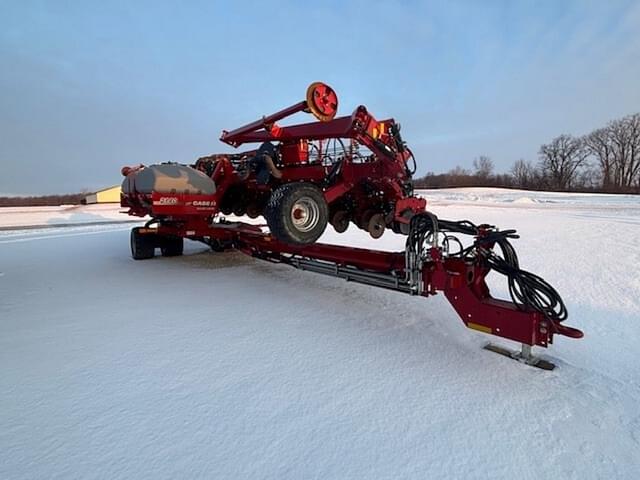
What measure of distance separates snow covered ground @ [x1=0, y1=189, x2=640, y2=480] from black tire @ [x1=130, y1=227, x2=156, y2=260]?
8.44 ft

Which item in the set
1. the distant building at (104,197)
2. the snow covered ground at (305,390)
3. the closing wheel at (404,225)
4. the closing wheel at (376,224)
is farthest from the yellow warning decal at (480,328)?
the distant building at (104,197)

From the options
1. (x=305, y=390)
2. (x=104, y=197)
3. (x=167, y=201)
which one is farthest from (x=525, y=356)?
(x=104, y=197)

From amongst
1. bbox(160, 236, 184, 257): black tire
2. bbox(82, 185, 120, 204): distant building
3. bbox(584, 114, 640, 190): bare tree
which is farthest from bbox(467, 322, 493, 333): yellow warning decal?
bbox(584, 114, 640, 190): bare tree

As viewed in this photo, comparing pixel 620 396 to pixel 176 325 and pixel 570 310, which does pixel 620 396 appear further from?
pixel 176 325

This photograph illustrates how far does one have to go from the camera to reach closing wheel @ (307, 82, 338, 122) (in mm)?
4320

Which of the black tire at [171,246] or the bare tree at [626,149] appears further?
the bare tree at [626,149]

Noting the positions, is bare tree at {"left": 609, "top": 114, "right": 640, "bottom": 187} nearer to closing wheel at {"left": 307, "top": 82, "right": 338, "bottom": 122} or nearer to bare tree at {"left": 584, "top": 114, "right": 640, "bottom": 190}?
bare tree at {"left": 584, "top": 114, "right": 640, "bottom": 190}

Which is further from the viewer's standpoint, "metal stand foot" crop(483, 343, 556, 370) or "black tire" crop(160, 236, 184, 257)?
"black tire" crop(160, 236, 184, 257)

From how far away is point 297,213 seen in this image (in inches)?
158

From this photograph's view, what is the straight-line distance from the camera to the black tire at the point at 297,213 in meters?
3.81

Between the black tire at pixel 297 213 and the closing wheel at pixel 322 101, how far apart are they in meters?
0.96

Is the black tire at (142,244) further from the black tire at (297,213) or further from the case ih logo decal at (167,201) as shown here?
the black tire at (297,213)

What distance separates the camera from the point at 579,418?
2080 millimetres

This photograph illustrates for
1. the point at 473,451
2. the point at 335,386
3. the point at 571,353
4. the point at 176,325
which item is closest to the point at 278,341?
the point at 335,386
